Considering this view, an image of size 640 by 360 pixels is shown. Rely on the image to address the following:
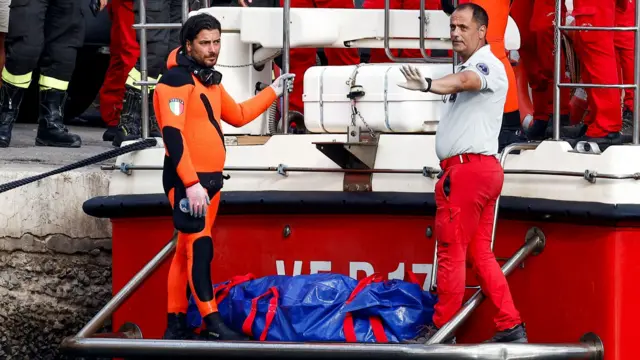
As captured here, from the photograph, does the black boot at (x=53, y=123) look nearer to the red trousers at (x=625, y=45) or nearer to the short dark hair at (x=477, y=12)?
the red trousers at (x=625, y=45)

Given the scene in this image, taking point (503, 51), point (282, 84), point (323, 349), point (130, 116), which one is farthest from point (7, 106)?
point (323, 349)

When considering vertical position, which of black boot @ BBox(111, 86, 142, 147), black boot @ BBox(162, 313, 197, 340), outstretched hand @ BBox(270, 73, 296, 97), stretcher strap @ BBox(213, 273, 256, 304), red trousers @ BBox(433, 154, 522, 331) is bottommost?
black boot @ BBox(162, 313, 197, 340)

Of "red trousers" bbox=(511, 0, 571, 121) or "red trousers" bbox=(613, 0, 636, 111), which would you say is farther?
"red trousers" bbox=(511, 0, 571, 121)

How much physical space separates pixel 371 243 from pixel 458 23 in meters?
1.00

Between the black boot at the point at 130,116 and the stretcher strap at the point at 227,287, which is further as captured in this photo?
the black boot at the point at 130,116

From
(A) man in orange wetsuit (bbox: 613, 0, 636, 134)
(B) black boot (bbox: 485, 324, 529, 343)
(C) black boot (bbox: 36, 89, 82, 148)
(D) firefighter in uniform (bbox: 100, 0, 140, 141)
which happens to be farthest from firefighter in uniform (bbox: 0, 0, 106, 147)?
(B) black boot (bbox: 485, 324, 529, 343)

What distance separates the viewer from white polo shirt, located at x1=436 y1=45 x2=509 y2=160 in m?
4.77

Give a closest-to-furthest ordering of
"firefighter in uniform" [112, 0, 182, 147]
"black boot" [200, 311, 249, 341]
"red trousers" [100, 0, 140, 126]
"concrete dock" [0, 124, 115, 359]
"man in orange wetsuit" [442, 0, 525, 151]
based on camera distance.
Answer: "black boot" [200, 311, 249, 341], "man in orange wetsuit" [442, 0, 525, 151], "concrete dock" [0, 124, 115, 359], "firefighter in uniform" [112, 0, 182, 147], "red trousers" [100, 0, 140, 126]

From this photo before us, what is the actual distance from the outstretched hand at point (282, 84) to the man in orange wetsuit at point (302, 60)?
765 millimetres

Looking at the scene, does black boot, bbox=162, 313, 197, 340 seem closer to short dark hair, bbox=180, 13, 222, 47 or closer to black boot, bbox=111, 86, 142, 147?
short dark hair, bbox=180, 13, 222, 47

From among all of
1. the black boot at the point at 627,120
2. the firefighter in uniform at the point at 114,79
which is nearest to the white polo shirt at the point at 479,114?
the black boot at the point at 627,120

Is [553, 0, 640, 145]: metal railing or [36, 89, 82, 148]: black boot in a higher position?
[553, 0, 640, 145]: metal railing

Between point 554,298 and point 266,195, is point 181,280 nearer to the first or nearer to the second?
point 266,195

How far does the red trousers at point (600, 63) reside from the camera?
559cm
